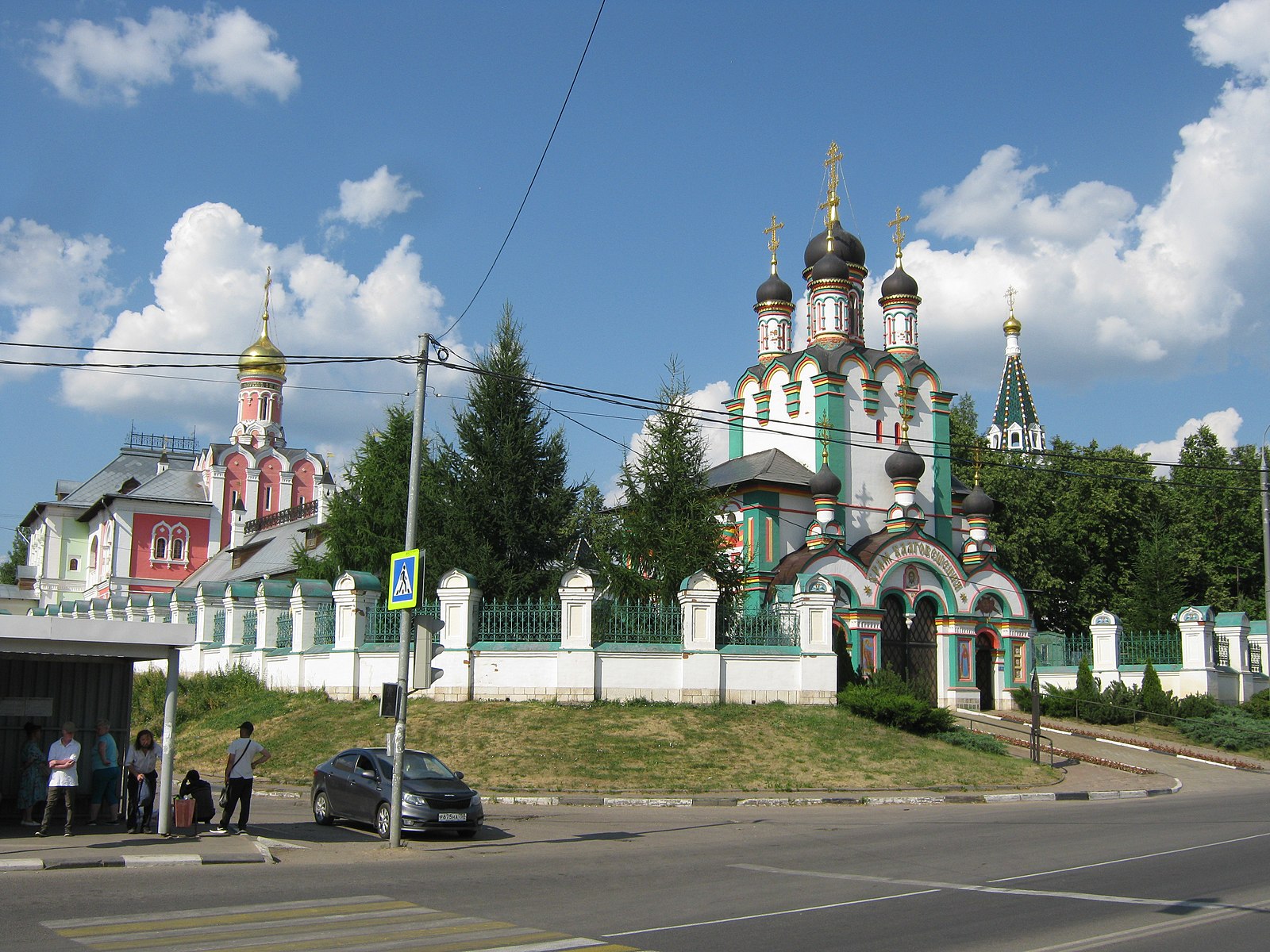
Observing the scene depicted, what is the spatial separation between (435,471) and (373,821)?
15.9 m

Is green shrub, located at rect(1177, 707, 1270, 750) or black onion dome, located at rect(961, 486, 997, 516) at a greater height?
black onion dome, located at rect(961, 486, 997, 516)

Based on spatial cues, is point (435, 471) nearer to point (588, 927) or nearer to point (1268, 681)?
point (588, 927)

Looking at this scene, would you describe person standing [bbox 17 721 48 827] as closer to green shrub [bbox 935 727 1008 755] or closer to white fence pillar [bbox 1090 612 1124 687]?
green shrub [bbox 935 727 1008 755]

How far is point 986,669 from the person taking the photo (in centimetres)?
3647

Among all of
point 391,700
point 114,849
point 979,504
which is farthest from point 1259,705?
point 114,849

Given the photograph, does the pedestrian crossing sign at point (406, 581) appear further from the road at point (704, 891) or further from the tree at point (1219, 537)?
the tree at point (1219, 537)

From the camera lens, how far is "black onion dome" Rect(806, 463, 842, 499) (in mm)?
35594

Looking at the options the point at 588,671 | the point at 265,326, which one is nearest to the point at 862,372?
the point at 588,671

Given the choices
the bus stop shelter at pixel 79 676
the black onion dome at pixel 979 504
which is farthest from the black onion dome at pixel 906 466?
the bus stop shelter at pixel 79 676

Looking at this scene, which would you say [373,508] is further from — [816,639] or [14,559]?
[14,559]

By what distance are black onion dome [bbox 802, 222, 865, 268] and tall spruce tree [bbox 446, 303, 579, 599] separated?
51.7 ft

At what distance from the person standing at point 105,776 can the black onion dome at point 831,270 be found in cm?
3089

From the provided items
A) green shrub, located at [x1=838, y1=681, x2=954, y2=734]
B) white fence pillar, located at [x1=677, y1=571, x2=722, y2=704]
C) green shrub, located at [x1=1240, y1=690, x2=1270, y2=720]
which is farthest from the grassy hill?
green shrub, located at [x1=1240, y1=690, x2=1270, y2=720]

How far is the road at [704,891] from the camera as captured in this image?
8.75 metres
